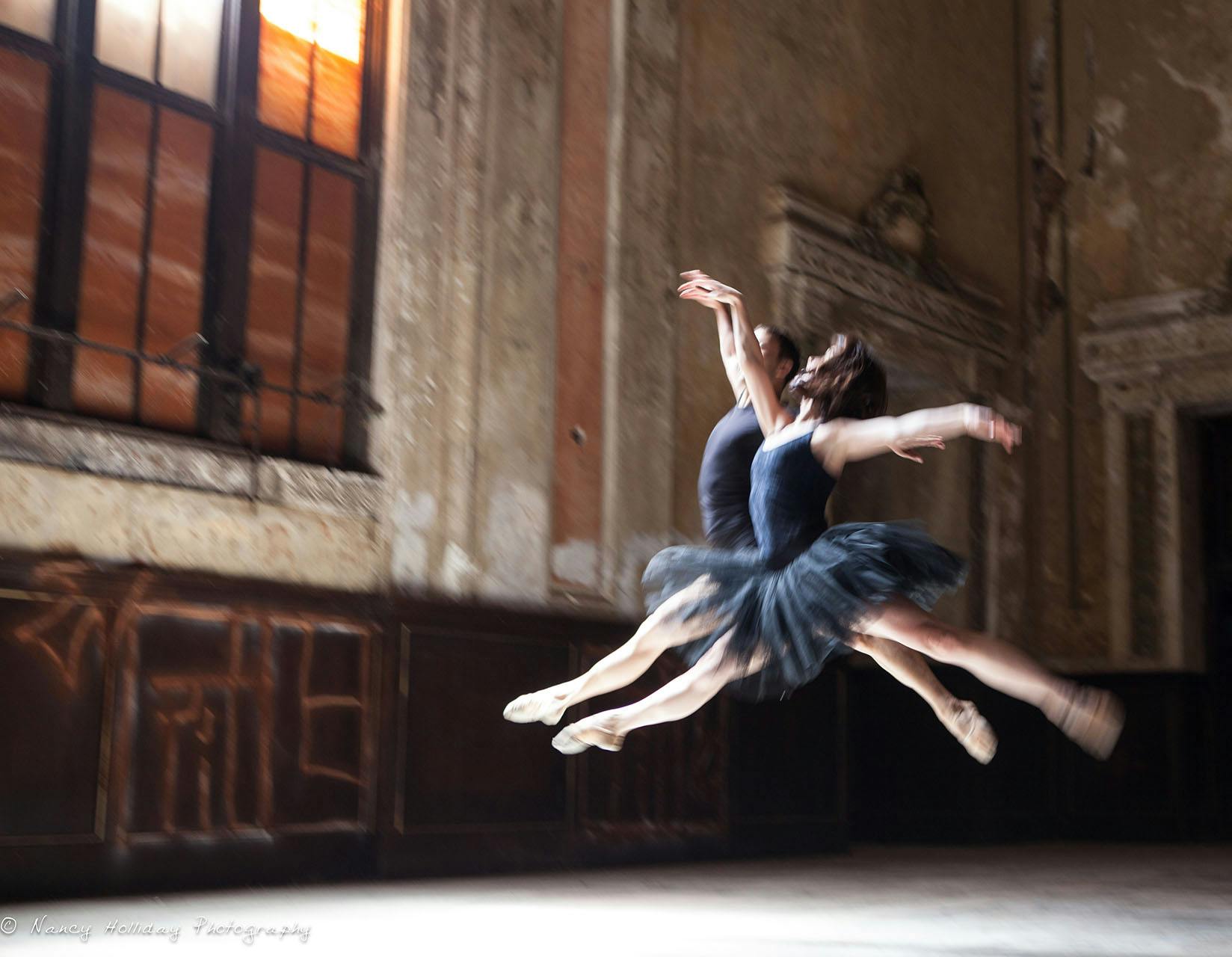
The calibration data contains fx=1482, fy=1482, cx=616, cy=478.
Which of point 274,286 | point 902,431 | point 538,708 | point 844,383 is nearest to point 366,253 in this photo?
point 274,286

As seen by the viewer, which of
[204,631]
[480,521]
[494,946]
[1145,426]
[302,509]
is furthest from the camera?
[1145,426]

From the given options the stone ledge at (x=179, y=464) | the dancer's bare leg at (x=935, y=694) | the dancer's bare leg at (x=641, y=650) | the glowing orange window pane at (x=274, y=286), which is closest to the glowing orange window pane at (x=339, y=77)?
the glowing orange window pane at (x=274, y=286)

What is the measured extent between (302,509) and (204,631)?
728 mm

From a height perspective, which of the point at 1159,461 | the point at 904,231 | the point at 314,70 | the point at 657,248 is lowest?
the point at 1159,461

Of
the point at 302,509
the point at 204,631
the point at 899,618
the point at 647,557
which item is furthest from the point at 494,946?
the point at 647,557

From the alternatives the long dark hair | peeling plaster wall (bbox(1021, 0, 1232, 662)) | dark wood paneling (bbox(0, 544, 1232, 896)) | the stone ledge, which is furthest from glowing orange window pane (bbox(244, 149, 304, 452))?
peeling plaster wall (bbox(1021, 0, 1232, 662))

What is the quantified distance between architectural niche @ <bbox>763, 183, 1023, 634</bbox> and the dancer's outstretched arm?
4393 millimetres

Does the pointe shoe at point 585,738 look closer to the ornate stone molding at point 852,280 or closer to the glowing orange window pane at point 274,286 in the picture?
the glowing orange window pane at point 274,286

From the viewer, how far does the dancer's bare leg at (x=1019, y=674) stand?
4125mm

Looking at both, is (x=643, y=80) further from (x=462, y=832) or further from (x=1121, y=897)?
(x=1121, y=897)

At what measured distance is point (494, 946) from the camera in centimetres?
434

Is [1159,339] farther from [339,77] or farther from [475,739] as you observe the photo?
[339,77]

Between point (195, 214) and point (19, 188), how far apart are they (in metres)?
0.77

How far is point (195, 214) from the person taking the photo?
6055 mm
